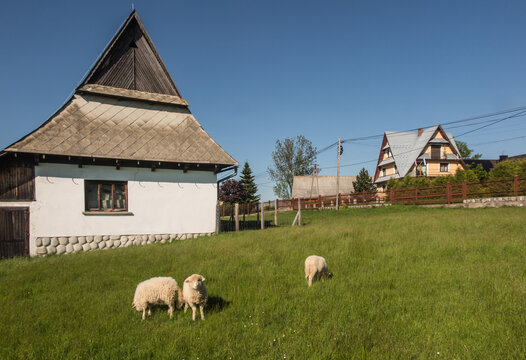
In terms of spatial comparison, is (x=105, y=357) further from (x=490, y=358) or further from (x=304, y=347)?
(x=490, y=358)

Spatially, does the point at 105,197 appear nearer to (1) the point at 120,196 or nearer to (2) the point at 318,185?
(1) the point at 120,196

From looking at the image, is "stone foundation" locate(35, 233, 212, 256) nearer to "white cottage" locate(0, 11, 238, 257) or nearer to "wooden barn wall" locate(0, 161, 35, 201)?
"white cottage" locate(0, 11, 238, 257)

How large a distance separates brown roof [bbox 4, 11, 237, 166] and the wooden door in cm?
234

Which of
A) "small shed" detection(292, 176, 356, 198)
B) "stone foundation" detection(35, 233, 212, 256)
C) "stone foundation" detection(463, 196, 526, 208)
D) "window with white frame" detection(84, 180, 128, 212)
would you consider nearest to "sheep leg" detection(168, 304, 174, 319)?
"stone foundation" detection(35, 233, 212, 256)

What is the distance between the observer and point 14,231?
1152 cm

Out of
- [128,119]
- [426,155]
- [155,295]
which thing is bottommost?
[155,295]

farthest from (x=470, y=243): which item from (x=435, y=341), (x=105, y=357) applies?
(x=105, y=357)

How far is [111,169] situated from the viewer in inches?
521

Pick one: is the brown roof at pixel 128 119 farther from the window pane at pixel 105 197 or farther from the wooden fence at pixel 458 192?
the wooden fence at pixel 458 192

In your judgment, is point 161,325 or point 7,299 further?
point 7,299

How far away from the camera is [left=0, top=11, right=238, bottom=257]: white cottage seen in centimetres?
1179

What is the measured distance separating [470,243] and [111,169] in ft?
43.4

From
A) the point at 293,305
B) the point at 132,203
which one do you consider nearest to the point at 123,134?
the point at 132,203

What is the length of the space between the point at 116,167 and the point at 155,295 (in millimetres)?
9494
